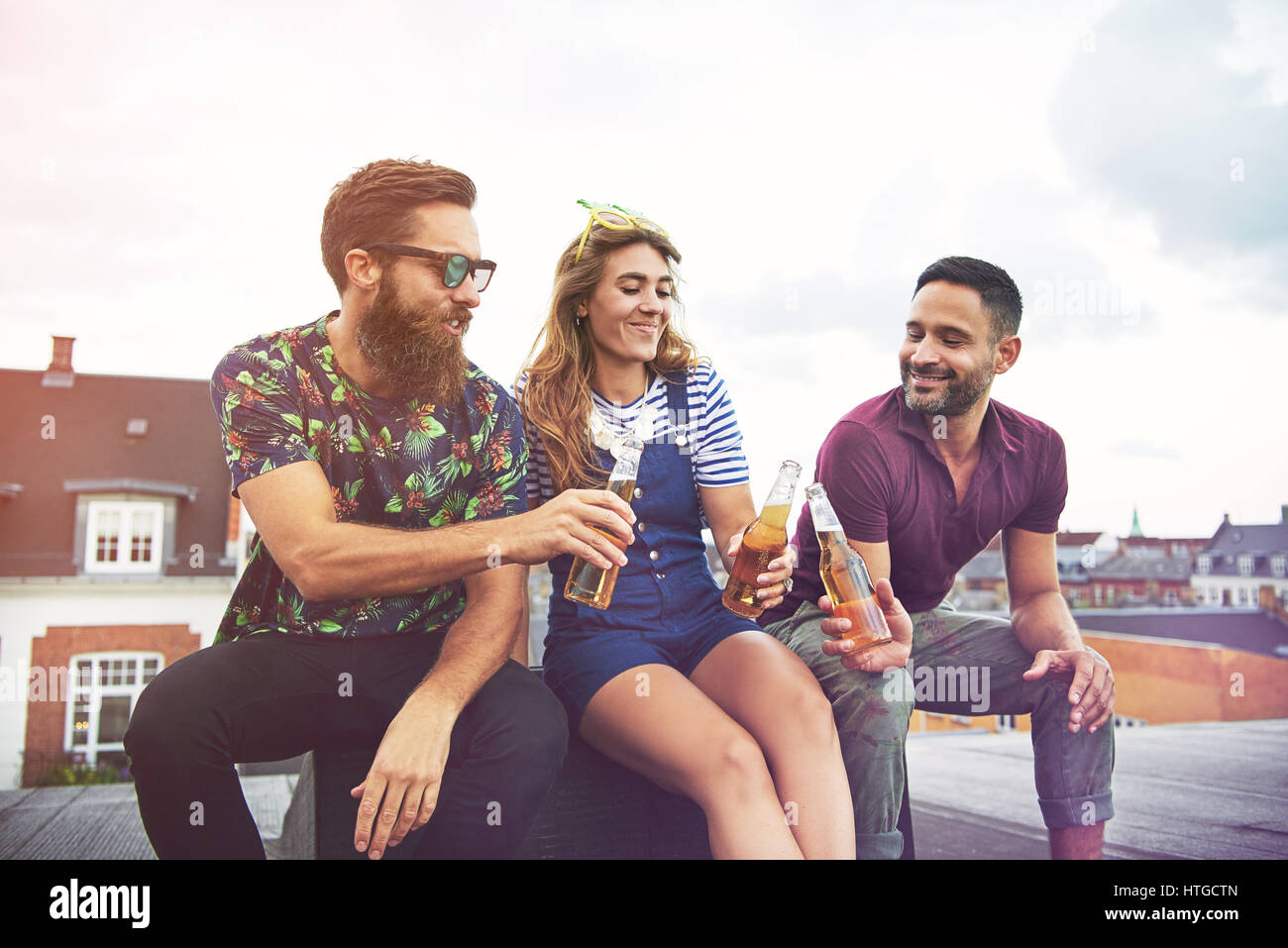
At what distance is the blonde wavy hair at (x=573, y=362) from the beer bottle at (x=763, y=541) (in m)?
0.38

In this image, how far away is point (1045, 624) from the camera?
2145 mm

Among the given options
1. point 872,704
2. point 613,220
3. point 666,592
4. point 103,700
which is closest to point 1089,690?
point 872,704

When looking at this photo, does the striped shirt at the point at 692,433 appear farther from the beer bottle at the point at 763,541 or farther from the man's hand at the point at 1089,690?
the man's hand at the point at 1089,690

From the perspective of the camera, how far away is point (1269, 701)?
69.5 ft

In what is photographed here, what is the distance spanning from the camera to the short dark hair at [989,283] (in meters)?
2.19

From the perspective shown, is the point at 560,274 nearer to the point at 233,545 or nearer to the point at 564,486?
the point at 564,486

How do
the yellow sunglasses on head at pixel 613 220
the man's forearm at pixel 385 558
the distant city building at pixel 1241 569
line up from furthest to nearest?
the distant city building at pixel 1241 569
the yellow sunglasses on head at pixel 613 220
the man's forearm at pixel 385 558

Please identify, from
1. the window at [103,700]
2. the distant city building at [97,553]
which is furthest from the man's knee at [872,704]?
the window at [103,700]

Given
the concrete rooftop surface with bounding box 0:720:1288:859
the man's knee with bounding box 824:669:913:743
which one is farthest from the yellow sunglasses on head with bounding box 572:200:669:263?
the concrete rooftop surface with bounding box 0:720:1288:859

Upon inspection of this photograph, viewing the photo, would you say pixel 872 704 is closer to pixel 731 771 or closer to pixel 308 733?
pixel 731 771

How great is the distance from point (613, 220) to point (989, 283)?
36.5 inches

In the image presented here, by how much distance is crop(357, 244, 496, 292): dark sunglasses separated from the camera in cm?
182

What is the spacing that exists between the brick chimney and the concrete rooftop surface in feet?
37.6
